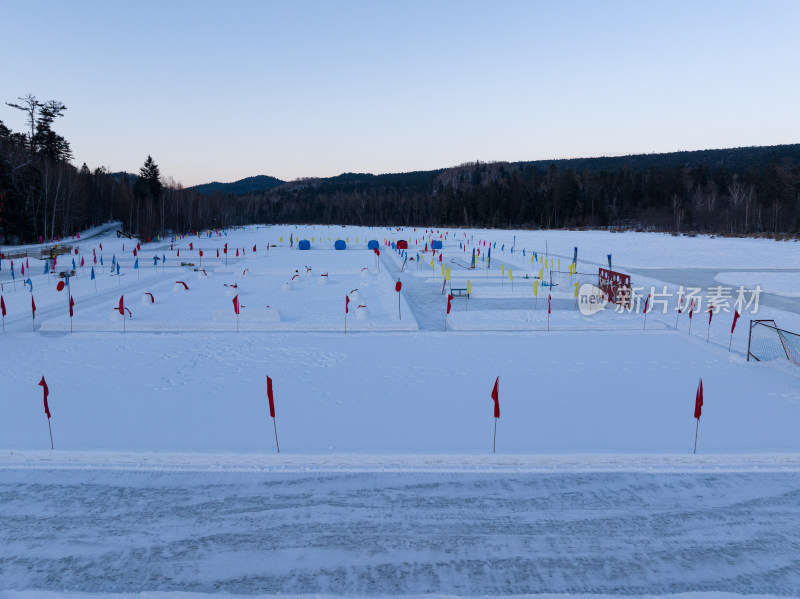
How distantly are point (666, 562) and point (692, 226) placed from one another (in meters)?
93.5

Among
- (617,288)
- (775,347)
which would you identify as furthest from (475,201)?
(775,347)

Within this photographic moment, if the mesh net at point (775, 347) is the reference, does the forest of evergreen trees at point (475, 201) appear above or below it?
above

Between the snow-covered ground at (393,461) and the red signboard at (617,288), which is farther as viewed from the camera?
the red signboard at (617,288)

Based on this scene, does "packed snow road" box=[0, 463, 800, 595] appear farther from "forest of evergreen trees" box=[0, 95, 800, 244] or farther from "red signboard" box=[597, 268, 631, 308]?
"forest of evergreen trees" box=[0, 95, 800, 244]

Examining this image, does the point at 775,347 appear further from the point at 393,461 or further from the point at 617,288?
the point at 393,461

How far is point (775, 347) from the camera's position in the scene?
13273mm

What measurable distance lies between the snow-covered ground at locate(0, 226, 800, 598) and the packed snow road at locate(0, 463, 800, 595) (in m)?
0.03

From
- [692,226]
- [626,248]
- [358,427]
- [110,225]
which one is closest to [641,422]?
[358,427]

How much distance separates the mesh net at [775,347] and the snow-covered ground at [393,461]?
0.48m

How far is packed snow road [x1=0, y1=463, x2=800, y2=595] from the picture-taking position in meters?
5.26

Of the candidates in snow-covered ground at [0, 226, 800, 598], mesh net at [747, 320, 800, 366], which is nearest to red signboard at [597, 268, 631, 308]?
snow-covered ground at [0, 226, 800, 598]

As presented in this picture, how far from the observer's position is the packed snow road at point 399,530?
207 inches

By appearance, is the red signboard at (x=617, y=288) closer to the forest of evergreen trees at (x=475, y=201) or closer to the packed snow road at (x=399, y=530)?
the packed snow road at (x=399, y=530)

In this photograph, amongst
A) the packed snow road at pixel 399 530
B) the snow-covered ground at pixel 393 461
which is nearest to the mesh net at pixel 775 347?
the snow-covered ground at pixel 393 461
